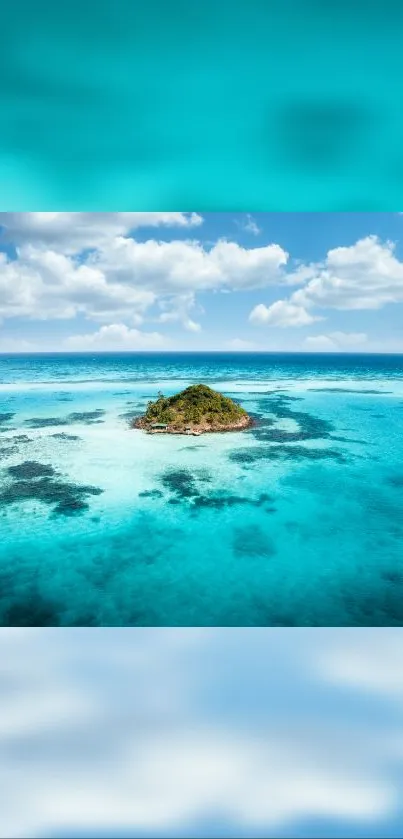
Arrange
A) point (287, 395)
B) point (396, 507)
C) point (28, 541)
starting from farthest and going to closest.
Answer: point (287, 395), point (396, 507), point (28, 541)

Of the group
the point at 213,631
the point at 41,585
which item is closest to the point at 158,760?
the point at 213,631

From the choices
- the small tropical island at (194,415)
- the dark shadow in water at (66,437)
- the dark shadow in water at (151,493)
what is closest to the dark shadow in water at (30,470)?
the dark shadow in water at (66,437)

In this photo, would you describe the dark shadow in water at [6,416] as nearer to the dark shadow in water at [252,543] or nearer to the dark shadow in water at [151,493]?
the dark shadow in water at [151,493]
